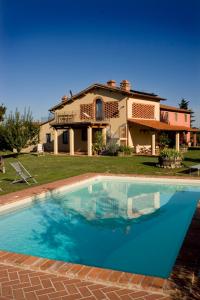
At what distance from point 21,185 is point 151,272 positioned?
833 cm

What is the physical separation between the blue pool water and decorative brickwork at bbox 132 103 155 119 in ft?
58.6

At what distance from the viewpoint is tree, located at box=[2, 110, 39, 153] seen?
24188 mm

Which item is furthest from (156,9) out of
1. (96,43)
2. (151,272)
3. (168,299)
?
Result: (168,299)

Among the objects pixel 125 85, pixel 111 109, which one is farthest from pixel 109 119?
pixel 125 85

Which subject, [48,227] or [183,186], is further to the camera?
[183,186]

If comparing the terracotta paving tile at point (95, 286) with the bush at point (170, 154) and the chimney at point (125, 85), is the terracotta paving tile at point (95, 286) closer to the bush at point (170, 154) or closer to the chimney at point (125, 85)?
the bush at point (170, 154)

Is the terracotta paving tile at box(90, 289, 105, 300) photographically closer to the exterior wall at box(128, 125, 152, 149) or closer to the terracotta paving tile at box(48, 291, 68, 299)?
the terracotta paving tile at box(48, 291, 68, 299)

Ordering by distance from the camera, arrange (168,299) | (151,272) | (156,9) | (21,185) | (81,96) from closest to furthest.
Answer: (168,299), (151,272), (21,185), (156,9), (81,96)

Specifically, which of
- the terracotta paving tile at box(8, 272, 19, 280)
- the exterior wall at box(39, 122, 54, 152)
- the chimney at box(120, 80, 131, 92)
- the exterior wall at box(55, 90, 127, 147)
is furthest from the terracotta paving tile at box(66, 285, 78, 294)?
the exterior wall at box(39, 122, 54, 152)

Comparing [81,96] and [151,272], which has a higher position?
[81,96]

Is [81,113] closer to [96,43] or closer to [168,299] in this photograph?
[96,43]

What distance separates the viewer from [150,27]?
18109 mm

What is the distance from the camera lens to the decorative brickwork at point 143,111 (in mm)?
29672

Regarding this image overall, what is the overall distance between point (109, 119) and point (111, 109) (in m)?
1.05
